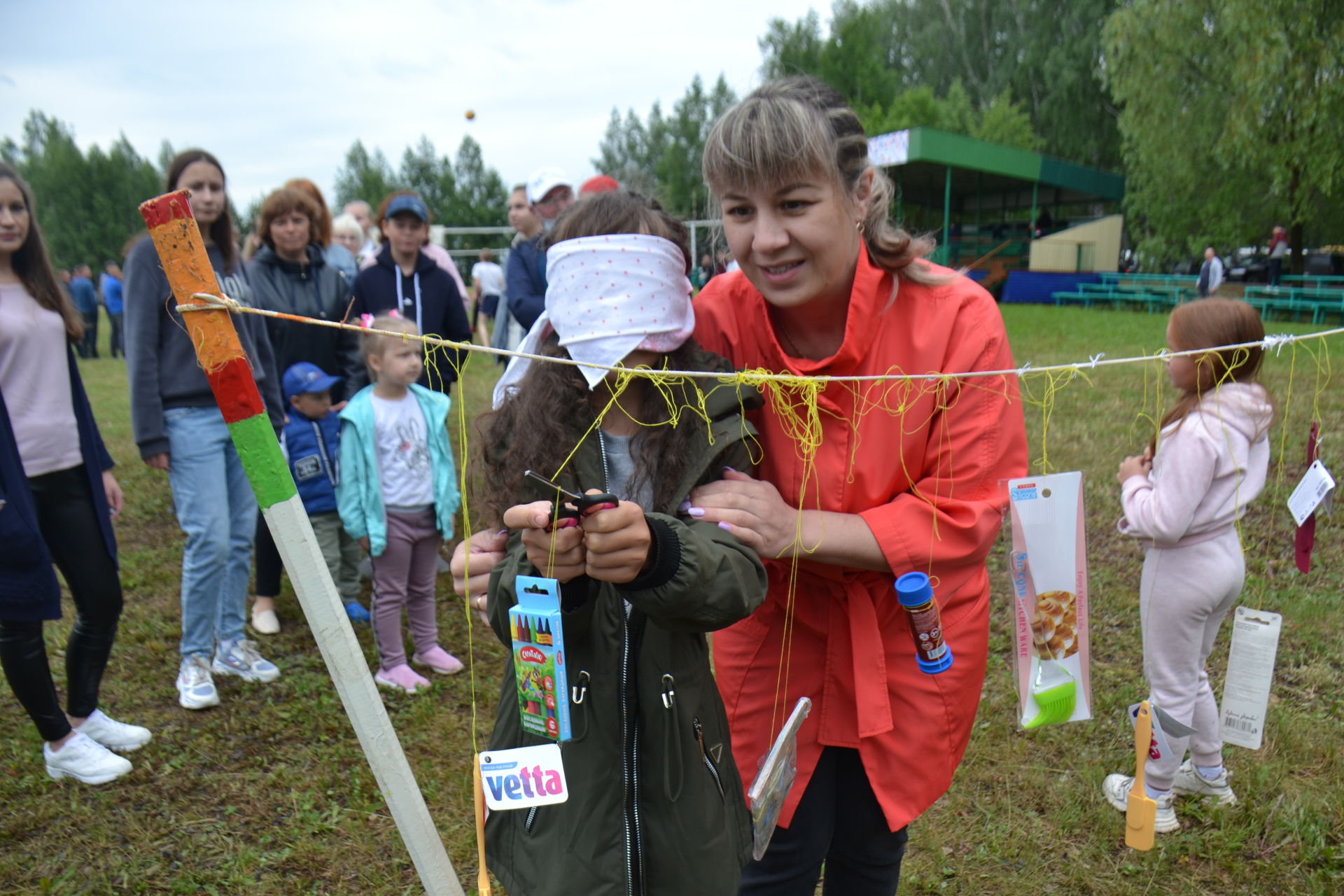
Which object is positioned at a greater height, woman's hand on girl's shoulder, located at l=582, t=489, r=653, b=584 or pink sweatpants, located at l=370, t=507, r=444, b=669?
woman's hand on girl's shoulder, located at l=582, t=489, r=653, b=584

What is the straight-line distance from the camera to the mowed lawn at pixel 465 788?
106 inches

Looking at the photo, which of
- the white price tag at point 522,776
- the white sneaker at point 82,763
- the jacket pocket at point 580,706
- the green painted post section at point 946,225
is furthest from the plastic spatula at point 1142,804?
the green painted post section at point 946,225

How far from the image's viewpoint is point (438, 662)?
161 inches

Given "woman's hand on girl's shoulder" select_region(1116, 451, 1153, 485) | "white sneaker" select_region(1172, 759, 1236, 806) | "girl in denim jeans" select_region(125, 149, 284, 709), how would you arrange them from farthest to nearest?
1. "girl in denim jeans" select_region(125, 149, 284, 709)
2. "white sneaker" select_region(1172, 759, 1236, 806)
3. "woman's hand on girl's shoulder" select_region(1116, 451, 1153, 485)

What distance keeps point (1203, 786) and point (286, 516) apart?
10.6 feet

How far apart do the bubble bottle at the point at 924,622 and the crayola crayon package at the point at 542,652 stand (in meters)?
0.64

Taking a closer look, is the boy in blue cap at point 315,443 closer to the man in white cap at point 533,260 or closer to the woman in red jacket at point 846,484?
the man in white cap at point 533,260

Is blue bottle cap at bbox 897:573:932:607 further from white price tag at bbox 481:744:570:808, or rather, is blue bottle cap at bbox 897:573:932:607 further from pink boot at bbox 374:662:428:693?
pink boot at bbox 374:662:428:693

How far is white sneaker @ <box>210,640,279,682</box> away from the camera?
3.97 meters

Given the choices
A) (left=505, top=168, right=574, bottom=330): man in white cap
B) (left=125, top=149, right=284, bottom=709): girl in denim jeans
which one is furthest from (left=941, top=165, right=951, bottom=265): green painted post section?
(left=125, top=149, right=284, bottom=709): girl in denim jeans

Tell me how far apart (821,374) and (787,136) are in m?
0.44

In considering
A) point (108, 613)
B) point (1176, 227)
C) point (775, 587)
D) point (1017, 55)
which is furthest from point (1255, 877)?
point (1017, 55)

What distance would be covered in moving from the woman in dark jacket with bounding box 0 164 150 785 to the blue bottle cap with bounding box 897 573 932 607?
291 centimetres

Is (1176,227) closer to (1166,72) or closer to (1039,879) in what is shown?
(1166,72)
